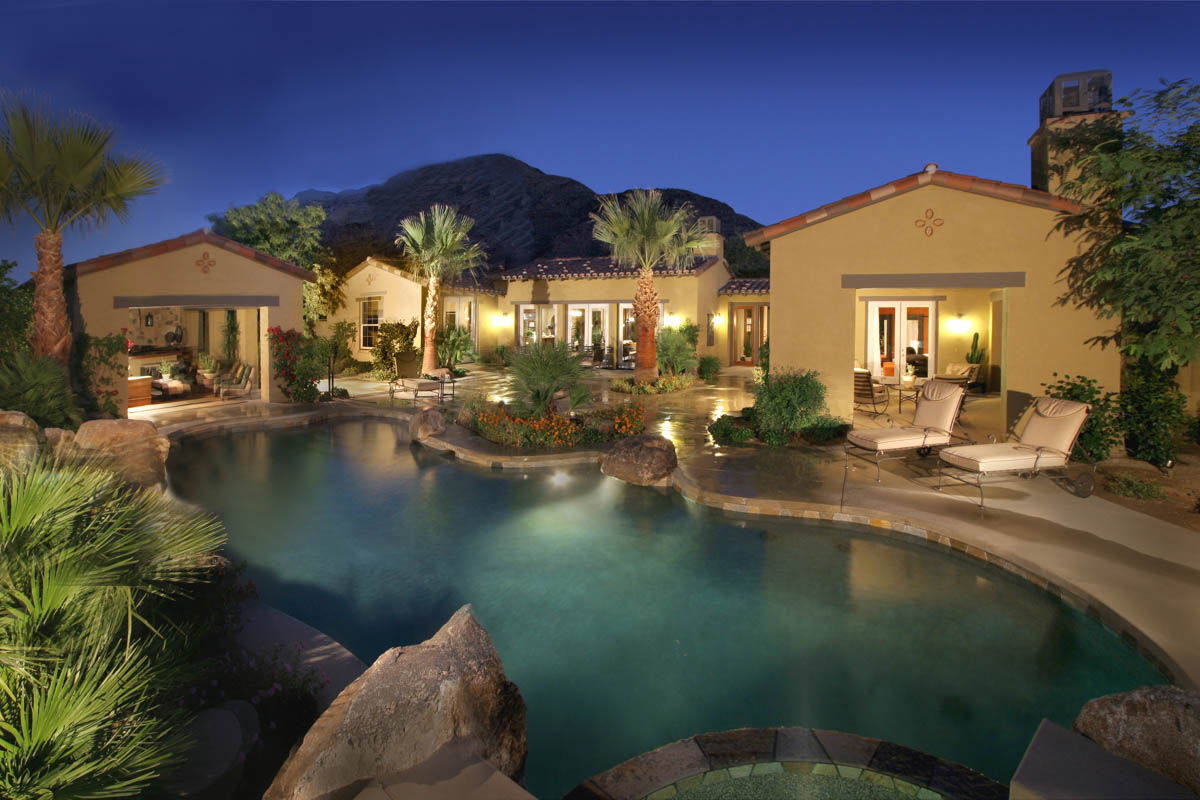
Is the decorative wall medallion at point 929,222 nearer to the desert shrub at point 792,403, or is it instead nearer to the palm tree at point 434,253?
the desert shrub at point 792,403

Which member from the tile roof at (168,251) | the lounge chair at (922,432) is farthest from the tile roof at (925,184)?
the tile roof at (168,251)

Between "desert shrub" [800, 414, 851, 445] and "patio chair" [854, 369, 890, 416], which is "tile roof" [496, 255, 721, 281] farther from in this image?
"desert shrub" [800, 414, 851, 445]

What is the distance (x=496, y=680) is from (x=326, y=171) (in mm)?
136071

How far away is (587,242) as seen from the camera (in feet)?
259

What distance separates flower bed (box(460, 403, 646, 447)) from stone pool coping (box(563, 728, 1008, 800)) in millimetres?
8263

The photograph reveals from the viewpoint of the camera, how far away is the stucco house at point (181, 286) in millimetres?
14805

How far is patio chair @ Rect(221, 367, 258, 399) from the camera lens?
18703 mm

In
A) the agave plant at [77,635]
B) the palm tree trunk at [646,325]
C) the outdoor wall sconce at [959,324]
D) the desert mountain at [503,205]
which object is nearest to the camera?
the agave plant at [77,635]

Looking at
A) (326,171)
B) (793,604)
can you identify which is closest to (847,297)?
(793,604)

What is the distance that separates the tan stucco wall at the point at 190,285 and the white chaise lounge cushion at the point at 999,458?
14.9 m

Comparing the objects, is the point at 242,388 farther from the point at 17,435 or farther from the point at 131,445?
the point at 17,435

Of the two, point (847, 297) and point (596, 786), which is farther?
point (847, 297)

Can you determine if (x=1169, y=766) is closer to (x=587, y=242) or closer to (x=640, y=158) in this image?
(x=587, y=242)

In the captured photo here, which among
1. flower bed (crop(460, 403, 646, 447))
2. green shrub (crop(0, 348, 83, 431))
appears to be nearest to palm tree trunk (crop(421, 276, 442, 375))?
flower bed (crop(460, 403, 646, 447))
